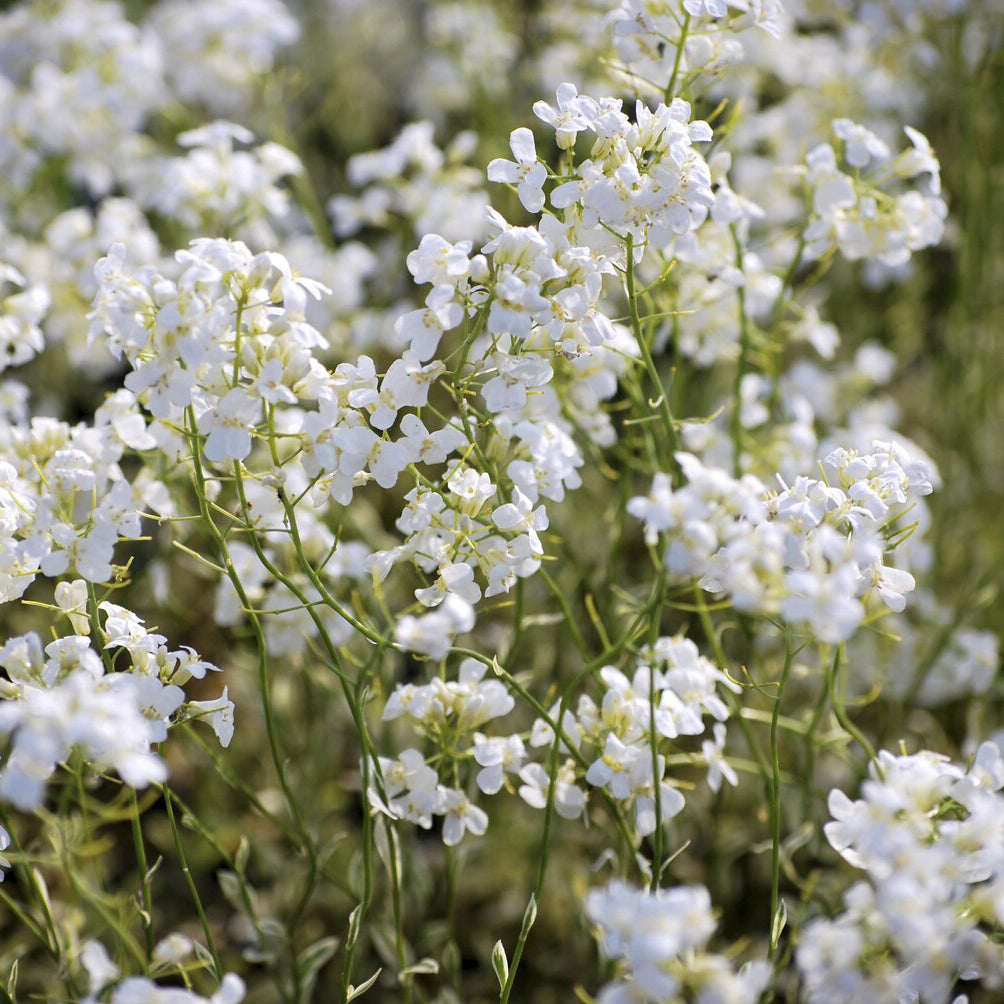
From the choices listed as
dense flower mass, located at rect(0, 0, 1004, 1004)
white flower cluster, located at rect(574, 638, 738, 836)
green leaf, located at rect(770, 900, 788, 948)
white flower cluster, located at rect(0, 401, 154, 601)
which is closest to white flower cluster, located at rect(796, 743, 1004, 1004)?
dense flower mass, located at rect(0, 0, 1004, 1004)

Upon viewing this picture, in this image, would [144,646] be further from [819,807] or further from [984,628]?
[984,628]

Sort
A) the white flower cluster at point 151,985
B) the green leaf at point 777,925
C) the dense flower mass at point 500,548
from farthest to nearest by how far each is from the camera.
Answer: the green leaf at point 777,925
the dense flower mass at point 500,548
the white flower cluster at point 151,985

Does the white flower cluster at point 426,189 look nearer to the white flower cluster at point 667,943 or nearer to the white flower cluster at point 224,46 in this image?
the white flower cluster at point 224,46

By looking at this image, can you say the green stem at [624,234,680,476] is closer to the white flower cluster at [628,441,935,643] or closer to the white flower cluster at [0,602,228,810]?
the white flower cluster at [628,441,935,643]

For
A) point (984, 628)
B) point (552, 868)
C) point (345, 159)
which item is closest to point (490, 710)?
point (552, 868)

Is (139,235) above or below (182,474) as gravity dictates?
above

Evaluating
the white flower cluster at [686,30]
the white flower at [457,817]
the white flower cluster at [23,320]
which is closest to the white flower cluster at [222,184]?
the white flower cluster at [23,320]

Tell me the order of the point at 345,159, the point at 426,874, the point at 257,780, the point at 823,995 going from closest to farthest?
the point at 823,995, the point at 426,874, the point at 257,780, the point at 345,159

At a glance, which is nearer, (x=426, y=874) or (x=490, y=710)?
(x=490, y=710)
